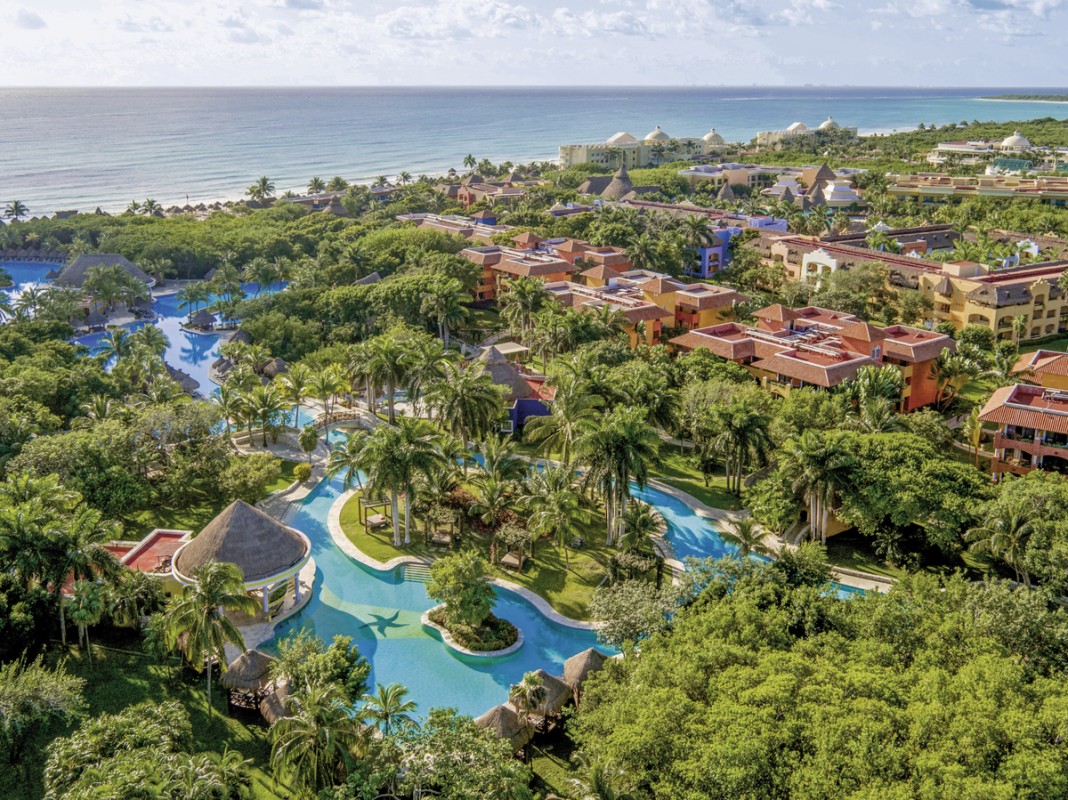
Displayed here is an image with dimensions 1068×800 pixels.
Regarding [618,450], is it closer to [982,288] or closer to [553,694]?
[553,694]

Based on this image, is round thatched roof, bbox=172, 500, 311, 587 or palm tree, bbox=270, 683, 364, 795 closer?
palm tree, bbox=270, 683, 364, 795

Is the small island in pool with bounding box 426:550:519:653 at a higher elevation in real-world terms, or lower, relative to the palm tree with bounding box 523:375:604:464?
lower

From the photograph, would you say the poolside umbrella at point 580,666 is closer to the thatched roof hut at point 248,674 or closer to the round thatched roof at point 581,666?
the round thatched roof at point 581,666

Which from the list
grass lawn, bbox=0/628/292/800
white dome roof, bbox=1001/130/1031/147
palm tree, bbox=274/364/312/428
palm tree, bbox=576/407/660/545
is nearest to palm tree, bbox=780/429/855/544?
palm tree, bbox=576/407/660/545

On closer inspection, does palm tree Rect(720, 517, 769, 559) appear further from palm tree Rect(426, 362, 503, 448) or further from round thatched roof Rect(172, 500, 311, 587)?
round thatched roof Rect(172, 500, 311, 587)

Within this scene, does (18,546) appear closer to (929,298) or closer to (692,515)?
(692,515)

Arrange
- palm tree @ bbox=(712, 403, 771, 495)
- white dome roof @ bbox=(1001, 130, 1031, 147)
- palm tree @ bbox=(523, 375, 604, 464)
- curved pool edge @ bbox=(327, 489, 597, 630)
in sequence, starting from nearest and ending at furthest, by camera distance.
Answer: curved pool edge @ bbox=(327, 489, 597, 630) < palm tree @ bbox=(523, 375, 604, 464) < palm tree @ bbox=(712, 403, 771, 495) < white dome roof @ bbox=(1001, 130, 1031, 147)

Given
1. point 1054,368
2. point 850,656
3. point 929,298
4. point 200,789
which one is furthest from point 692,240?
point 200,789
